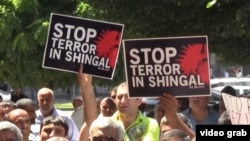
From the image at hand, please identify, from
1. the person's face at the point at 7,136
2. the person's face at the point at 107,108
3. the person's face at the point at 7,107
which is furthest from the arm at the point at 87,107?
the person's face at the point at 7,107

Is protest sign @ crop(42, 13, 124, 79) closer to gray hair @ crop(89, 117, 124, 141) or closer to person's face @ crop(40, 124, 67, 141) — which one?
person's face @ crop(40, 124, 67, 141)

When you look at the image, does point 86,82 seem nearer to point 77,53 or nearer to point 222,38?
point 77,53

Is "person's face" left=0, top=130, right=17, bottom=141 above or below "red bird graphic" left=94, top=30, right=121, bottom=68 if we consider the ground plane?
below

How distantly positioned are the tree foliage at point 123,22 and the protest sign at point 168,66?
3678 mm

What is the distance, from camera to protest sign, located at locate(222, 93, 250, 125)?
5676 millimetres

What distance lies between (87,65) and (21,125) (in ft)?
2.64

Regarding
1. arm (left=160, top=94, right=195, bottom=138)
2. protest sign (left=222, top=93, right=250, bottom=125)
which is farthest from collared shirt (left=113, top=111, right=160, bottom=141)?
protest sign (left=222, top=93, right=250, bottom=125)

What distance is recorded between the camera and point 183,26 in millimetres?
12078

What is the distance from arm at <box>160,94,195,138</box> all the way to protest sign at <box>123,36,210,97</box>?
0.57 ft

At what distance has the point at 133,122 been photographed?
21.0ft

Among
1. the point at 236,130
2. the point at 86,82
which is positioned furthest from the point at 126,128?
the point at 236,130

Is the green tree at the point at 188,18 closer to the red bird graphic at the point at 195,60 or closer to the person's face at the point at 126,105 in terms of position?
the red bird graphic at the point at 195,60

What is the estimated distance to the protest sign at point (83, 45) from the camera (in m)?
7.04

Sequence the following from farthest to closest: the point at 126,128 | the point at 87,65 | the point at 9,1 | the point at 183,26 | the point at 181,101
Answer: the point at 9,1 → the point at 183,26 → the point at 181,101 → the point at 87,65 → the point at 126,128
